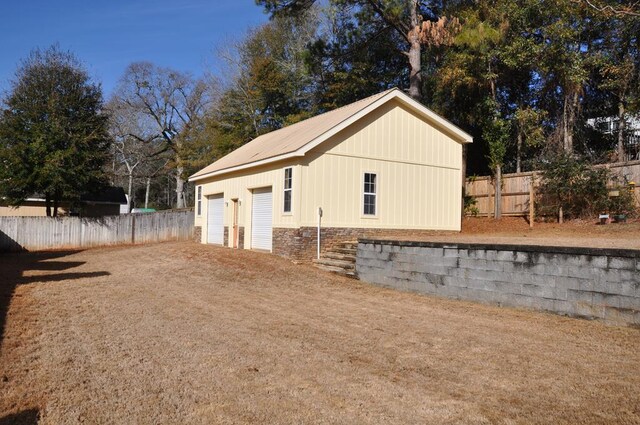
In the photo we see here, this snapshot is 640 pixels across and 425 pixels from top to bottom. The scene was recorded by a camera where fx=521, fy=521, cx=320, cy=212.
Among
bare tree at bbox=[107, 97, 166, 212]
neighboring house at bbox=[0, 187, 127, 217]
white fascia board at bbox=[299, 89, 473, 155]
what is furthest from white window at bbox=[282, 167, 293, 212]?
bare tree at bbox=[107, 97, 166, 212]

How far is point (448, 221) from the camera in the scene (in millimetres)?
18297

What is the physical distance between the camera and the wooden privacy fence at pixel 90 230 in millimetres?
23266

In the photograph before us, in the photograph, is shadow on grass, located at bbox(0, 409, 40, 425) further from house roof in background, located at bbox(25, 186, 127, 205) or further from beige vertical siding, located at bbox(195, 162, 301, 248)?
house roof in background, located at bbox(25, 186, 127, 205)

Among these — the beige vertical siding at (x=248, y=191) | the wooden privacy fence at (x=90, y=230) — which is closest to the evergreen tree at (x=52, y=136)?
the wooden privacy fence at (x=90, y=230)

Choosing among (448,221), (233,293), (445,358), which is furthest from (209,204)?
(445,358)

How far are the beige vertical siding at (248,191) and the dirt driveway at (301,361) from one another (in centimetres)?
560

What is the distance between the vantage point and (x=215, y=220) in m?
22.2

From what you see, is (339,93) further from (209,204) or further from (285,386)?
(285,386)

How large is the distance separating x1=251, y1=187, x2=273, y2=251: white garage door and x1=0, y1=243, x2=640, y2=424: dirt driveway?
7.00 metres

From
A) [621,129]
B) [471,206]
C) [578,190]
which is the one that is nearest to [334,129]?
[578,190]

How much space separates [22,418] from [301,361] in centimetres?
262

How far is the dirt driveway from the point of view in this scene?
420 centimetres

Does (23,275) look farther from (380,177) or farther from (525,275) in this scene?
(525,275)

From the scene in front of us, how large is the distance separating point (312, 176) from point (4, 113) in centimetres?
1724
